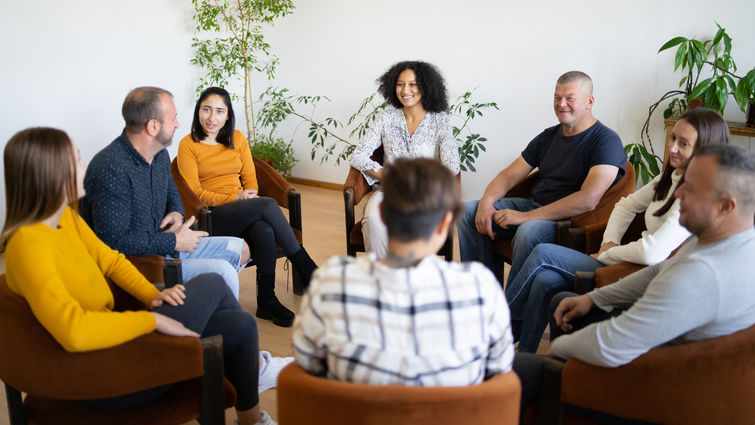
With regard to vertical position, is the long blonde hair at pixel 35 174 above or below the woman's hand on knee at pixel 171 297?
above

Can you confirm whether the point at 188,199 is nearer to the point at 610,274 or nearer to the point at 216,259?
the point at 216,259

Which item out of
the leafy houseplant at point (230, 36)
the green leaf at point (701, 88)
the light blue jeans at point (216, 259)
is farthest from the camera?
the leafy houseplant at point (230, 36)

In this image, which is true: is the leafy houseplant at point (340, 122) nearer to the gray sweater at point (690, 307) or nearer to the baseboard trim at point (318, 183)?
the baseboard trim at point (318, 183)

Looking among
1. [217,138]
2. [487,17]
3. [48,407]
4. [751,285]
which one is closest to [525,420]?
[751,285]

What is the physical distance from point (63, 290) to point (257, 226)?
169 centimetres

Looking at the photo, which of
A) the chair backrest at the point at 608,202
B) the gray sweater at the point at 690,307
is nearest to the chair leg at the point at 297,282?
the chair backrest at the point at 608,202

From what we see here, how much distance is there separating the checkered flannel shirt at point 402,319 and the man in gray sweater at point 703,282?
0.41 meters

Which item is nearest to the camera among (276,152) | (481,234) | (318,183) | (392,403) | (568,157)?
(392,403)

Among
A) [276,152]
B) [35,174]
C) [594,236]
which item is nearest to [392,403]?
[35,174]

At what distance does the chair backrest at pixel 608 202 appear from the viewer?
3000mm

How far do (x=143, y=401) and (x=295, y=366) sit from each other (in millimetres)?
661

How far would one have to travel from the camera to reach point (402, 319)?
1.24 meters

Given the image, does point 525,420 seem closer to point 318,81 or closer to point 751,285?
point 751,285

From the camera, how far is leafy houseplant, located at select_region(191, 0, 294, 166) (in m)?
5.59
